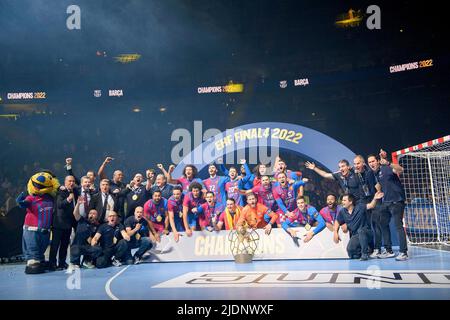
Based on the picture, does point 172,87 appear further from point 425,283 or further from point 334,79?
point 425,283

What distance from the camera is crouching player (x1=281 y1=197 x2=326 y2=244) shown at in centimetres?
835

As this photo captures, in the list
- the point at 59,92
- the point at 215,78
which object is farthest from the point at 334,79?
the point at 59,92

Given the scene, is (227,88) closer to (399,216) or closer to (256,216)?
(256,216)

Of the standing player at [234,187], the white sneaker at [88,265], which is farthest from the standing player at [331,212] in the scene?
the white sneaker at [88,265]

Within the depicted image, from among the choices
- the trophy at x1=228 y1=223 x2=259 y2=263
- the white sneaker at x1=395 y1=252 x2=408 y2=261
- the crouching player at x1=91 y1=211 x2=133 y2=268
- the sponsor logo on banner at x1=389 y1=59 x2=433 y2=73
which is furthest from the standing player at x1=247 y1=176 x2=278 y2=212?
the sponsor logo on banner at x1=389 y1=59 x2=433 y2=73

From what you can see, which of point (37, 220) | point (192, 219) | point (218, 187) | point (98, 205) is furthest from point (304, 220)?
point (37, 220)

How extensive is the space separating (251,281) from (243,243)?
7.83 feet

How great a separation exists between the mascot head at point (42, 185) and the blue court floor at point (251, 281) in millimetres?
1489

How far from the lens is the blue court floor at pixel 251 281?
501 centimetres
